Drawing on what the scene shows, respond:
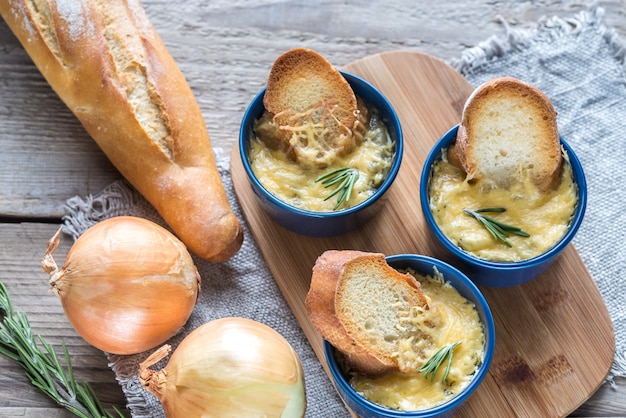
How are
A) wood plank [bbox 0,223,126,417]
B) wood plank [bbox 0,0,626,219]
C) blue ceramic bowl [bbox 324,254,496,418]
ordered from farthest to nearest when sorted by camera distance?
wood plank [bbox 0,0,626,219], wood plank [bbox 0,223,126,417], blue ceramic bowl [bbox 324,254,496,418]

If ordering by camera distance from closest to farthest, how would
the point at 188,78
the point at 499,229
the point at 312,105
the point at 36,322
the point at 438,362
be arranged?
the point at 438,362 → the point at 499,229 → the point at 312,105 → the point at 36,322 → the point at 188,78

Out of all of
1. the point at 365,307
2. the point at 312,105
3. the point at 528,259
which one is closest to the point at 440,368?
the point at 365,307

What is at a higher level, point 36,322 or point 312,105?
point 312,105

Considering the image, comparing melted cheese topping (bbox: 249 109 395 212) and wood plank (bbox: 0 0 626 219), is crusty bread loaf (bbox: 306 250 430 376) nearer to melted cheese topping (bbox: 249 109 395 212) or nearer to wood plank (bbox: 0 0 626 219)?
melted cheese topping (bbox: 249 109 395 212)

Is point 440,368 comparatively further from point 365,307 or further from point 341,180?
point 341,180

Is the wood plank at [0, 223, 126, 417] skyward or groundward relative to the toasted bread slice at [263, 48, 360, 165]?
groundward

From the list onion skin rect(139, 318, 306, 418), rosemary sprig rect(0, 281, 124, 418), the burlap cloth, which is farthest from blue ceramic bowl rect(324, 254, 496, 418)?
rosemary sprig rect(0, 281, 124, 418)
